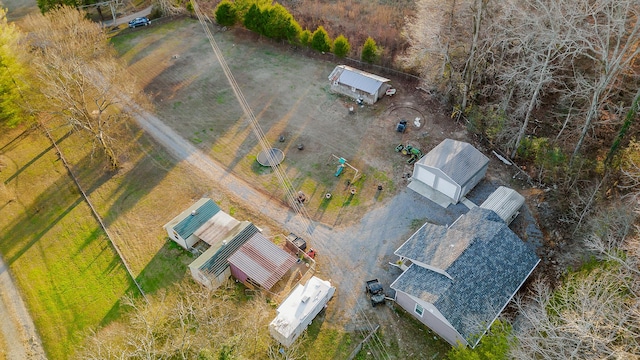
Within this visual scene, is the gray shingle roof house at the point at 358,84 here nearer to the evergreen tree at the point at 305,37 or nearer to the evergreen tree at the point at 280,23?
the evergreen tree at the point at 305,37

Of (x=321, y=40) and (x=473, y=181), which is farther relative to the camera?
(x=321, y=40)

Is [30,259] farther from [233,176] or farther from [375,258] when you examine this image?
[375,258]

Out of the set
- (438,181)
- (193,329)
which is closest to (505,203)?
(438,181)

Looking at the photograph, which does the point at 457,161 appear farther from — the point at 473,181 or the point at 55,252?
the point at 55,252

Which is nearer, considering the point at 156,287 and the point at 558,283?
Result: the point at 558,283

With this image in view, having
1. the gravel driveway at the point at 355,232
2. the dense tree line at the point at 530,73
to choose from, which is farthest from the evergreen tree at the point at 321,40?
the gravel driveway at the point at 355,232

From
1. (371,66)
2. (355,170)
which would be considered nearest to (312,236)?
(355,170)
